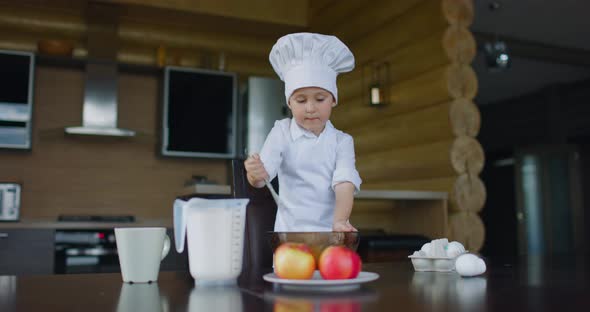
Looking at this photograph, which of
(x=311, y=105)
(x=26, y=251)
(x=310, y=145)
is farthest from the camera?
(x=26, y=251)

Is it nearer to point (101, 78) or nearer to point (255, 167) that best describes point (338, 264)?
point (255, 167)

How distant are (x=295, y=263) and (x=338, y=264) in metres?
0.07

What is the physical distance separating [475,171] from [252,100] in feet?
6.51

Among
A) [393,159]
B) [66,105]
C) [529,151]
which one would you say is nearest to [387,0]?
[393,159]

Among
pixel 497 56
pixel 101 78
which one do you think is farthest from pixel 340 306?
pixel 497 56

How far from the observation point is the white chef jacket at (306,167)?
1.52 metres

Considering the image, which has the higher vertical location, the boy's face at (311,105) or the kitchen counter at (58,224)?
the boy's face at (311,105)

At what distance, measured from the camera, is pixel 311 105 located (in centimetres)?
142

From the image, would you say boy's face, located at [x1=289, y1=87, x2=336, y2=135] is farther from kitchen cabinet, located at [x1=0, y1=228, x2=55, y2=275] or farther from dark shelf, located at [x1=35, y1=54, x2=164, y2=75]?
dark shelf, located at [x1=35, y1=54, x2=164, y2=75]

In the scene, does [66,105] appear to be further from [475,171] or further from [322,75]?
[322,75]

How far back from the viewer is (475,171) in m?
3.93

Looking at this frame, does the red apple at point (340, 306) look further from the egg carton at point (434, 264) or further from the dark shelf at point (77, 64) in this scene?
the dark shelf at point (77, 64)

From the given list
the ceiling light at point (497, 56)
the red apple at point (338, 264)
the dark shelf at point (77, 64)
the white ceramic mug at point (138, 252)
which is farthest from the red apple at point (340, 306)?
the ceiling light at point (497, 56)

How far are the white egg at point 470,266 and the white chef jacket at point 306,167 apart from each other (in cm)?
39
